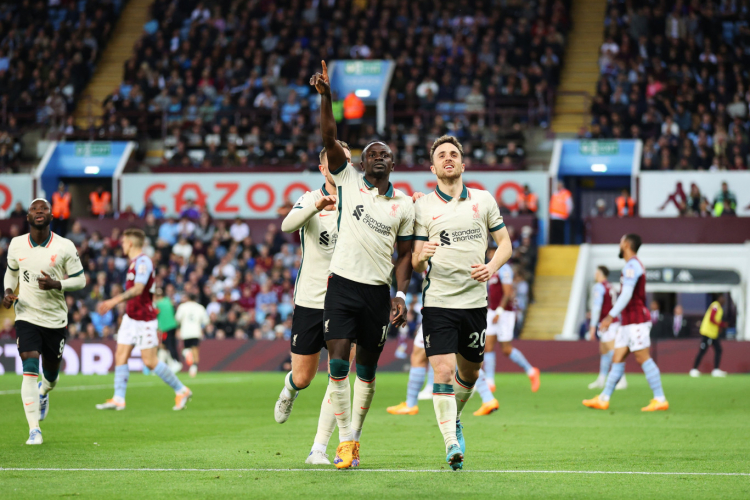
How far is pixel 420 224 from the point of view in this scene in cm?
838

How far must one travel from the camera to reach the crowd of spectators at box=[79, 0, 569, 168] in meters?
32.9

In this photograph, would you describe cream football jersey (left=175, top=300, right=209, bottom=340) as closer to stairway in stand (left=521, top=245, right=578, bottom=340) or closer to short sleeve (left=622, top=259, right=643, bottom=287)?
stairway in stand (left=521, top=245, right=578, bottom=340)

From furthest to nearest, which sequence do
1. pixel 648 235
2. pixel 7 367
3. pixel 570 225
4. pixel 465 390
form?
pixel 570 225
pixel 648 235
pixel 7 367
pixel 465 390

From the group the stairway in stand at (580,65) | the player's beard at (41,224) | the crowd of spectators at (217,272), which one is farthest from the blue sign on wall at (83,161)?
the player's beard at (41,224)

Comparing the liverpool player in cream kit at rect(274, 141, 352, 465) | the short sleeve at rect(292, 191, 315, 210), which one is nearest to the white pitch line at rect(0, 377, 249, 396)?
the liverpool player in cream kit at rect(274, 141, 352, 465)

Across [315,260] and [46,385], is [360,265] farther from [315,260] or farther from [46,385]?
[46,385]

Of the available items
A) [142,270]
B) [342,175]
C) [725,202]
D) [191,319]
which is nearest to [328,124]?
[342,175]

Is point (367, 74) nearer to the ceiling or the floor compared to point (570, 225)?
nearer to the ceiling

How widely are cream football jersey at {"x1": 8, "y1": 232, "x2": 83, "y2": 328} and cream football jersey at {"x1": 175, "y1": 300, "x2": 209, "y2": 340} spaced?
13234 millimetres

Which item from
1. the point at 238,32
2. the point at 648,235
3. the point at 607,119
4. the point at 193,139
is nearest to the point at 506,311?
the point at 648,235

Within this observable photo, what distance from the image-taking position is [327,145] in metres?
7.97

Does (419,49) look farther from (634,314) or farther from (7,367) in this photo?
(634,314)

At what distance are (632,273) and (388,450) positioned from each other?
19.9 ft

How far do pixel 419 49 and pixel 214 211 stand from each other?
361 inches
